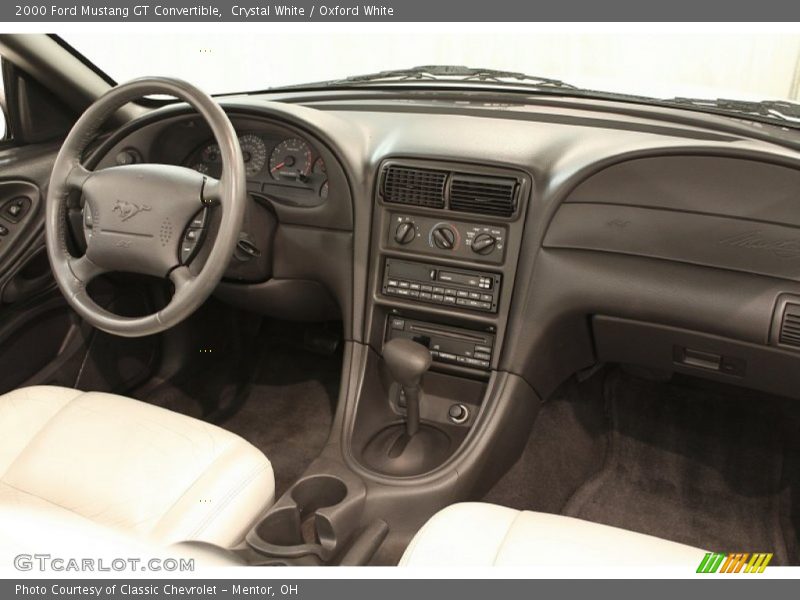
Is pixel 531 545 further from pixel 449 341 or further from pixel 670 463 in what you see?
pixel 670 463

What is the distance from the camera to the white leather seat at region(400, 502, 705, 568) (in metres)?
1.04

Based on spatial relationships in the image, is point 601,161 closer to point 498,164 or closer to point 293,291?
point 498,164

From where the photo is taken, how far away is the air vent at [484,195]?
1.65 metres

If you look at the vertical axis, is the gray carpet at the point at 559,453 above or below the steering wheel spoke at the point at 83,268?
below

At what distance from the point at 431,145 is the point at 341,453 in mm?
772

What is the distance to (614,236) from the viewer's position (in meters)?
1.59

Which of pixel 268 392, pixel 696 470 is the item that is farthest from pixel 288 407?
pixel 696 470

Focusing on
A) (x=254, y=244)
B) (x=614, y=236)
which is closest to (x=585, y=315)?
(x=614, y=236)

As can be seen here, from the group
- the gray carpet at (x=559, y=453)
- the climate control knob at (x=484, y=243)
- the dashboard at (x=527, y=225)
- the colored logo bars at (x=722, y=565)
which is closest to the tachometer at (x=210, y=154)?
the dashboard at (x=527, y=225)

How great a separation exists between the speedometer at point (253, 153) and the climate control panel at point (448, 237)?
0.44 m

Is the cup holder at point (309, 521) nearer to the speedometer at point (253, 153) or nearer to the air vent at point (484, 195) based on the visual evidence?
the air vent at point (484, 195)

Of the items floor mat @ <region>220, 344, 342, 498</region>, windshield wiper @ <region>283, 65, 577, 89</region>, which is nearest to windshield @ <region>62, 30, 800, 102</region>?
windshield wiper @ <region>283, 65, 577, 89</region>

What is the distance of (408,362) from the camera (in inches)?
66.0

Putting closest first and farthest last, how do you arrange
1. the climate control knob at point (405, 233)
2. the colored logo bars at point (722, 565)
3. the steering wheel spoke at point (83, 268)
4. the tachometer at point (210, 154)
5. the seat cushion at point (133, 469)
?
the colored logo bars at point (722, 565)
the seat cushion at point (133, 469)
the steering wheel spoke at point (83, 268)
the climate control knob at point (405, 233)
the tachometer at point (210, 154)
